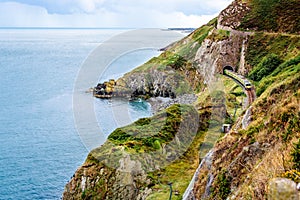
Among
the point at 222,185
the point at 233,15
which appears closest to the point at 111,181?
the point at 222,185

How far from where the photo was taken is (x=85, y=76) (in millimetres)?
88938

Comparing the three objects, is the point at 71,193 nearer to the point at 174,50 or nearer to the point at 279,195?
the point at 279,195

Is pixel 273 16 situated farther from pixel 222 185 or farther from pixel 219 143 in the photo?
pixel 222 185

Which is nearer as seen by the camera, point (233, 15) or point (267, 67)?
point (267, 67)

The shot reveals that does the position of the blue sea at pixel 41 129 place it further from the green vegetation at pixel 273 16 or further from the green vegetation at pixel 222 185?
the green vegetation at pixel 273 16

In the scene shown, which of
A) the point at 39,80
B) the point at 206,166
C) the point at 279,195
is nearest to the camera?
the point at 279,195

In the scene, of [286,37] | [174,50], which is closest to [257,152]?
[286,37]

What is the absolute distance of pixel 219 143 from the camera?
1678 centimetres

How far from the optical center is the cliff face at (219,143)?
41.0 ft

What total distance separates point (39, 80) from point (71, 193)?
63795 millimetres

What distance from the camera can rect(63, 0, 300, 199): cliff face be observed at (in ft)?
41.0

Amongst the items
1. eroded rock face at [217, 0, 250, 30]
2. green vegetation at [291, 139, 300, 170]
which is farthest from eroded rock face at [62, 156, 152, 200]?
eroded rock face at [217, 0, 250, 30]

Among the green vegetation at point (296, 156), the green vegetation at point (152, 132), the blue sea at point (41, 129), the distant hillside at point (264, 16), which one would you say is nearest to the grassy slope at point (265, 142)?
the green vegetation at point (296, 156)

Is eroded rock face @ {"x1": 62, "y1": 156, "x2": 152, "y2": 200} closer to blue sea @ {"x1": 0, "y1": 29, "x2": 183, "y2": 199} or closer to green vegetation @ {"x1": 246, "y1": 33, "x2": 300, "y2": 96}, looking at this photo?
blue sea @ {"x1": 0, "y1": 29, "x2": 183, "y2": 199}
